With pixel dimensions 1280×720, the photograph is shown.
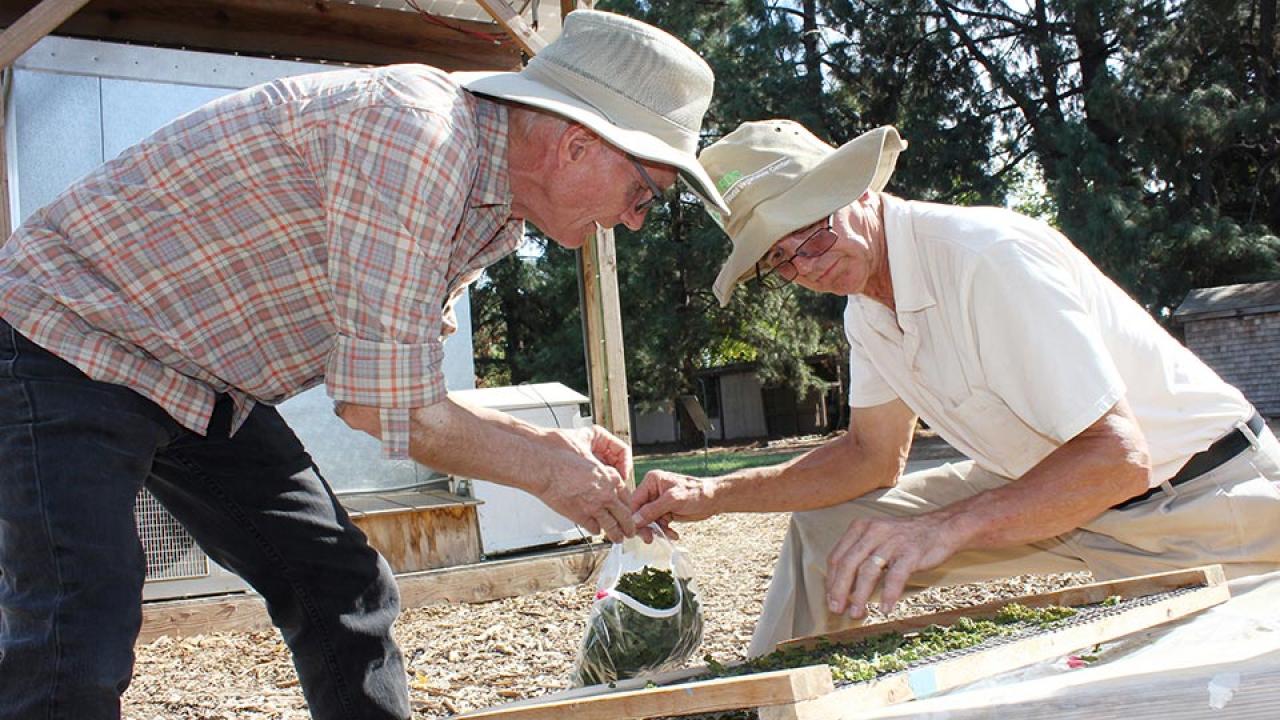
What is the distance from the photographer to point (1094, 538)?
3.37m

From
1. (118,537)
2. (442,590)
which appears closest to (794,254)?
(118,537)

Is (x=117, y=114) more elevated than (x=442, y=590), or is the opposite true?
(x=117, y=114)

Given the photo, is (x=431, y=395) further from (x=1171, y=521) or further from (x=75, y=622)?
(x=1171, y=521)

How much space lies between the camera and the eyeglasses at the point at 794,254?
323cm

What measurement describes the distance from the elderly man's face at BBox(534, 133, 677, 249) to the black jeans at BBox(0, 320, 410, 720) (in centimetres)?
92

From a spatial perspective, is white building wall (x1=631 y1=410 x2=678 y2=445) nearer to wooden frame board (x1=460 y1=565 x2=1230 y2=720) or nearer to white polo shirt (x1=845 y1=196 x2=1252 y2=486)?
white polo shirt (x1=845 y1=196 x2=1252 y2=486)

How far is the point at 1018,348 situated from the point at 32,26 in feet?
16.5

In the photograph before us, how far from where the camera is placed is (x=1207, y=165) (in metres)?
21.3

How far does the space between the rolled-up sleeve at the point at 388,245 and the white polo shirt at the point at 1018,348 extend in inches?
57.1

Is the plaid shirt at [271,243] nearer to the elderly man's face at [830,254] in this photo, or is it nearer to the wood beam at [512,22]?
the elderly man's face at [830,254]

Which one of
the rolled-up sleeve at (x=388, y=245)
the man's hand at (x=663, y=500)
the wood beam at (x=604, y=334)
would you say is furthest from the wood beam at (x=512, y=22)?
the rolled-up sleeve at (x=388, y=245)

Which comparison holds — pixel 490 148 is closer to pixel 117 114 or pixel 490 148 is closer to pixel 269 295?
pixel 269 295

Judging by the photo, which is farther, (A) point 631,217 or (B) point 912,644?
(A) point 631,217

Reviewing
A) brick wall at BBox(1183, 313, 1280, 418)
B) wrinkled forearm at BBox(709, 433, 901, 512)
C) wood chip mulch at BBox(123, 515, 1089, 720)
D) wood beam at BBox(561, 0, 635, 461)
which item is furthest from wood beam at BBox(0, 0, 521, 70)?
brick wall at BBox(1183, 313, 1280, 418)
